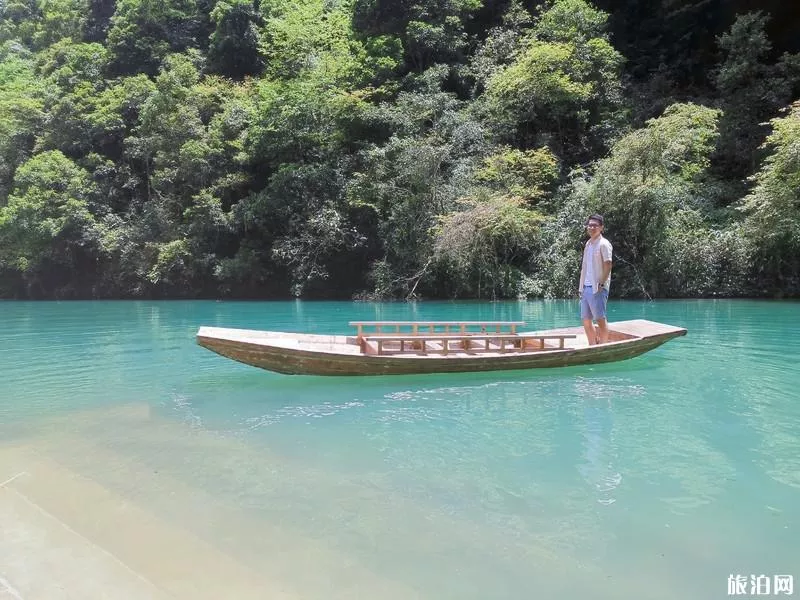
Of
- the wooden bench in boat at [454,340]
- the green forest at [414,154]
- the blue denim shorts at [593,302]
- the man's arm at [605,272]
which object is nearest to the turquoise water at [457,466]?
the wooden bench in boat at [454,340]

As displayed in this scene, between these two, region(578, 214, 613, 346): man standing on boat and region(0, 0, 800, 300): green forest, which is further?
region(0, 0, 800, 300): green forest

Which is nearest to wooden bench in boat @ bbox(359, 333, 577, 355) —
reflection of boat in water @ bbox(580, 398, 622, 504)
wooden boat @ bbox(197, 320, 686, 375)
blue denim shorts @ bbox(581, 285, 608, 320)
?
wooden boat @ bbox(197, 320, 686, 375)

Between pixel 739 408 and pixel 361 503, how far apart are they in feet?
15.5

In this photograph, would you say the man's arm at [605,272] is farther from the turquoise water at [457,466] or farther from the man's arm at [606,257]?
the turquoise water at [457,466]

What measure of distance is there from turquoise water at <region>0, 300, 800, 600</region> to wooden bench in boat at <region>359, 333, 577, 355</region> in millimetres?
435

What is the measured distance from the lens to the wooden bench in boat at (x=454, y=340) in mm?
8258

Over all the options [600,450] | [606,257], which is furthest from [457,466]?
[606,257]

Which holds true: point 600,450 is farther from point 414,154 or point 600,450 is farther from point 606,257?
point 414,154

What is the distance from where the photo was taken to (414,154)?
22094 mm

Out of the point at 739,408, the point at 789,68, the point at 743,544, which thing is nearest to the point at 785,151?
the point at 789,68

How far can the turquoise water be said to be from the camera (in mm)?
3502

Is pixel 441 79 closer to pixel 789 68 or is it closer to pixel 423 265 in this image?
pixel 423 265

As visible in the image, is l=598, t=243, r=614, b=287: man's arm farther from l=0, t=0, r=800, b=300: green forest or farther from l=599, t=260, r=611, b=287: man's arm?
l=0, t=0, r=800, b=300: green forest

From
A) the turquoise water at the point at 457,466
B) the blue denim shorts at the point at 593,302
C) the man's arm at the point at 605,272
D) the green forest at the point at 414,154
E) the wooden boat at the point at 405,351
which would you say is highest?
the green forest at the point at 414,154
